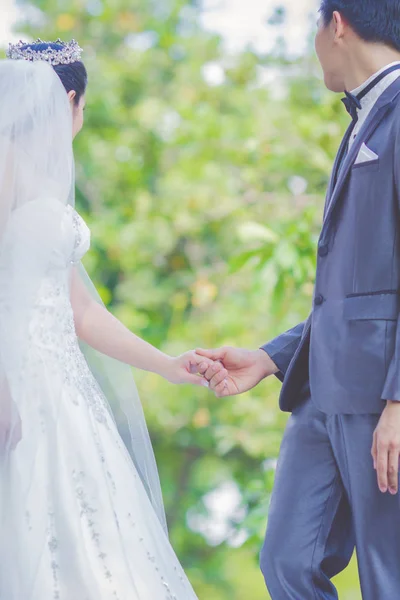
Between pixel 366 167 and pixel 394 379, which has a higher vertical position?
pixel 366 167

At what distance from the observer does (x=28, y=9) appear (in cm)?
537

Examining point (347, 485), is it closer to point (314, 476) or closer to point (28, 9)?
point (314, 476)

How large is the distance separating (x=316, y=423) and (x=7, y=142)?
2.69 ft

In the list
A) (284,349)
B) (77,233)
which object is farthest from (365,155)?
(77,233)

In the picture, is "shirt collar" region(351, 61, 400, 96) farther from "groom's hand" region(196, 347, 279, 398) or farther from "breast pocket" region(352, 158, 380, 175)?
"groom's hand" region(196, 347, 279, 398)

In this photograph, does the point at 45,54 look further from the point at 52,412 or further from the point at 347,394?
the point at 347,394

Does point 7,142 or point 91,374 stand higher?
point 7,142

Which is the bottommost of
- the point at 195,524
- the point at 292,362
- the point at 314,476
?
the point at 314,476

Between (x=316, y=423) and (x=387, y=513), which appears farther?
(x=316, y=423)

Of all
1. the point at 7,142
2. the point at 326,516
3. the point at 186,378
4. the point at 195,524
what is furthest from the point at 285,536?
the point at 195,524

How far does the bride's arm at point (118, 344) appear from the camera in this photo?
6.58 feet

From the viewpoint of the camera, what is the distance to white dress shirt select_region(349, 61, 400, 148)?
1.62 meters

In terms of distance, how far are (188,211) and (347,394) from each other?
136 inches

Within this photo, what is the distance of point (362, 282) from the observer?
61.4 inches
